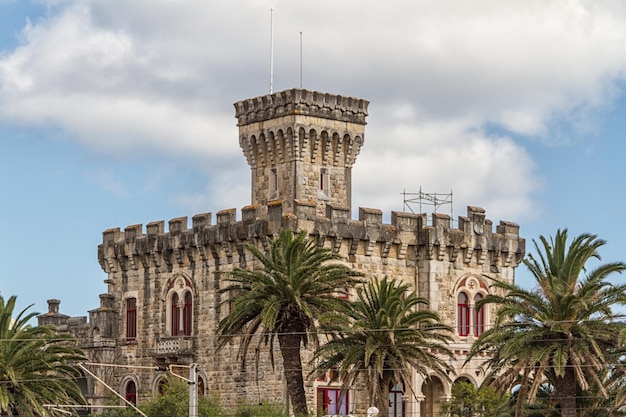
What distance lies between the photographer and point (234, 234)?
69062 mm

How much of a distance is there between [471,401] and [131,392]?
17.2 m

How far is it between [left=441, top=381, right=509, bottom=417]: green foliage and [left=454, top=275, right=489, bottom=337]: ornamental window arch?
13.2 ft

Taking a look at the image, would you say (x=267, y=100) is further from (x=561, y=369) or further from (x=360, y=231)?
(x=561, y=369)

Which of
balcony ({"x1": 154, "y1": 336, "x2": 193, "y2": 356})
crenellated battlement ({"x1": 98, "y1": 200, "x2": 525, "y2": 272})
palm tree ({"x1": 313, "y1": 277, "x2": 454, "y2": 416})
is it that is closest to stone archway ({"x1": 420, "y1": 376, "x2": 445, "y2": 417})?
crenellated battlement ({"x1": 98, "y1": 200, "x2": 525, "y2": 272})

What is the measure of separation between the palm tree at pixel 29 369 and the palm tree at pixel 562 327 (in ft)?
60.2

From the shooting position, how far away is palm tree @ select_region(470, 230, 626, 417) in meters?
55.9

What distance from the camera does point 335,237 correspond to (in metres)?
67.8

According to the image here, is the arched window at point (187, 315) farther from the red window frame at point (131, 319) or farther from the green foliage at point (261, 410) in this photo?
the green foliage at point (261, 410)

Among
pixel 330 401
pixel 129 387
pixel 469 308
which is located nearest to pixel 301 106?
pixel 469 308

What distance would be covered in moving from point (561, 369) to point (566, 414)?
292 cm

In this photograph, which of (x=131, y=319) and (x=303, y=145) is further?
(x=131, y=319)

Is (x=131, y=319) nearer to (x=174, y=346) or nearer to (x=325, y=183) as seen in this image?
(x=174, y=346)

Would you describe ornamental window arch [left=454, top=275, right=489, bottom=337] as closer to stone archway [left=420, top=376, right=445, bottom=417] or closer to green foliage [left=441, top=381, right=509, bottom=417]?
stone archway [left=420, top=376, right=445, bottom=417]

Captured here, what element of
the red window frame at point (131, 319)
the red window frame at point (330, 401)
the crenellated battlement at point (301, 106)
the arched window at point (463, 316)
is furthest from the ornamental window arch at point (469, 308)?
the red window frame at point (131, 319)
